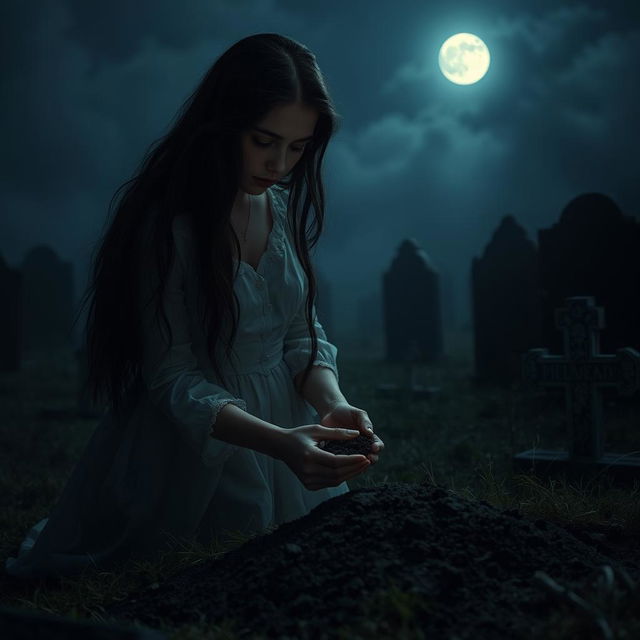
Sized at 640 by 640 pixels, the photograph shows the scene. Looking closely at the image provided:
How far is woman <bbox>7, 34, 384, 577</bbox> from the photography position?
8.53ft

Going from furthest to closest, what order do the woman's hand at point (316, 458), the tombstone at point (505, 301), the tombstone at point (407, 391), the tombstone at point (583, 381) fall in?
the tombstone at point (505, 301) → the tombstone at point (407, 391) → the tombstone at point (583, 381) → the woman's hand at point (316, 458)

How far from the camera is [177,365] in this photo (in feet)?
8.77

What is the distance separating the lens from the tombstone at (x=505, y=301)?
9.45m

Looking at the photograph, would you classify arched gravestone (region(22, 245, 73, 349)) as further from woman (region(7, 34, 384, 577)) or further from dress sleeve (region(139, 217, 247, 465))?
dress sleeve (region(139, 217, 247, 465))

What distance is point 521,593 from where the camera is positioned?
185 cm

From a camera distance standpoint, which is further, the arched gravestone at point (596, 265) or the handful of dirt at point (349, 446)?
the arched gravestone at point (596, 265)

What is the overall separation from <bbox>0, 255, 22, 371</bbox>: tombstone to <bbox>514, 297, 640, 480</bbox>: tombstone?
1011 centimetres

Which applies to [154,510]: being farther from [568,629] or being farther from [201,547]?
[568,629]

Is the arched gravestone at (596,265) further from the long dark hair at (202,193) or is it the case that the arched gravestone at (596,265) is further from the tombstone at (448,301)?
the tombstone at (448,301)

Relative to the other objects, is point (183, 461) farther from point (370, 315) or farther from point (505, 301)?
point (370, 315)

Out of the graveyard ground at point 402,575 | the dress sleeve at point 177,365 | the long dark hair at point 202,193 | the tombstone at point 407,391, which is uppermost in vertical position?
the long dark hair at point 202,193

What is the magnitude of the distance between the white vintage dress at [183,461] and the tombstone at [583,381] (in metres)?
2.17

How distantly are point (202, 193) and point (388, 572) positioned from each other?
61.4 inches

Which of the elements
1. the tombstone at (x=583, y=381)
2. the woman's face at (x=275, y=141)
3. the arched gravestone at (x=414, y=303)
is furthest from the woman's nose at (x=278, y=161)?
the arched gravestone at (x=414, y=303)
